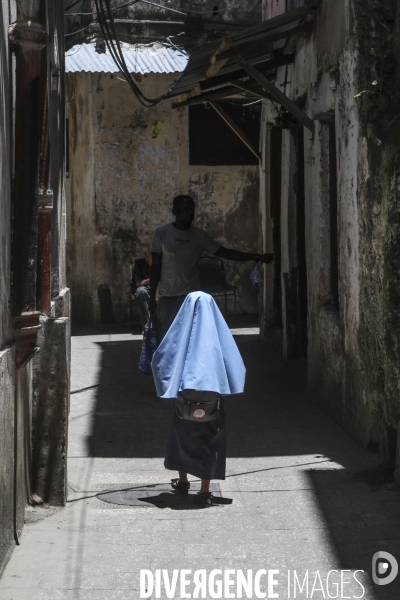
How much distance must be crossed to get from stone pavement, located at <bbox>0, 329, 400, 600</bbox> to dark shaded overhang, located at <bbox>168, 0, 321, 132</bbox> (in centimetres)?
318

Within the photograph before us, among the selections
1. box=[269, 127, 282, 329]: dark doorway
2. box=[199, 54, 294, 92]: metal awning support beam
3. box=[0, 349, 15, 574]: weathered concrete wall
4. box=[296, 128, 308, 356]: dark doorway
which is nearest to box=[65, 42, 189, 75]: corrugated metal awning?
box=[269, 127, 282, 329]: dark doorway

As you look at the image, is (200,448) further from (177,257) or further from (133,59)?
(133,59)

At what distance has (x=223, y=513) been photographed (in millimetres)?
5941

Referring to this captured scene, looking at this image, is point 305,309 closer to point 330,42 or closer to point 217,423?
point 330,42

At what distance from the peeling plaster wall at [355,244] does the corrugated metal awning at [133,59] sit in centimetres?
539

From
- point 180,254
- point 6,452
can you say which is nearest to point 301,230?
point 180,254

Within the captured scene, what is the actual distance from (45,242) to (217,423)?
1.60 m

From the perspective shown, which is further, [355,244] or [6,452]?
[355,244]

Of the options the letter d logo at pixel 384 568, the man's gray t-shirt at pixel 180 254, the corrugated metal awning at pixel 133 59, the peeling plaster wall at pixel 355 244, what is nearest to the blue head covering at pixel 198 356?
the peeling plaster wall at pixel 355 244

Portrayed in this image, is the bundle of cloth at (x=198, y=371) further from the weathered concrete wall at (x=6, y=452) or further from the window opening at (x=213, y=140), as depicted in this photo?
the window opening at (x=213, y=140)

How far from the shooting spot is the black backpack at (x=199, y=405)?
5969mm

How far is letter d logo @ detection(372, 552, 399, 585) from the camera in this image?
4715 mm

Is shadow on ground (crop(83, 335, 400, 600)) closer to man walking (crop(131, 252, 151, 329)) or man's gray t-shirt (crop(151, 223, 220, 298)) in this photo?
man walking (crop(131, 252, 151, 329))

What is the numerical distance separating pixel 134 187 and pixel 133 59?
79.5 inches
